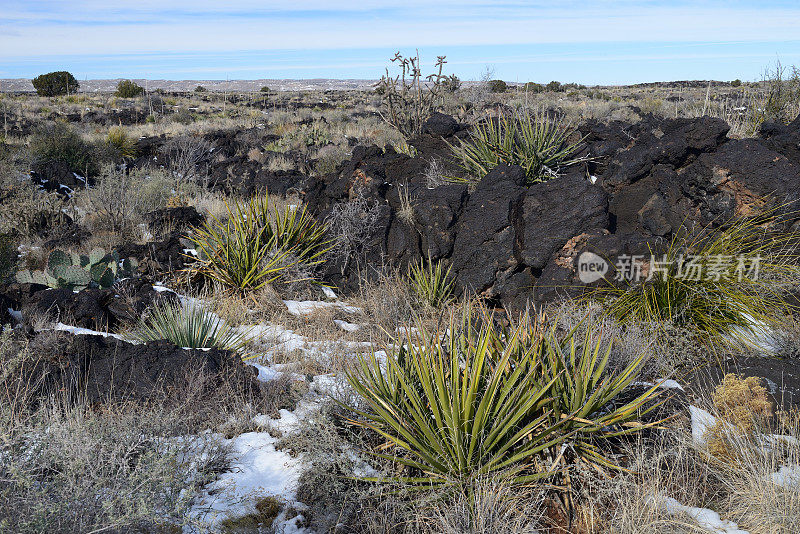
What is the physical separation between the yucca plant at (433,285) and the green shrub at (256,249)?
1517 mm

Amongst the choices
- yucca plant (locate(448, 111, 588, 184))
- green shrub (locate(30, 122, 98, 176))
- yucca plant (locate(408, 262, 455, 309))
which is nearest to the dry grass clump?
yucca plant (locate(408, 262, 455, 309))

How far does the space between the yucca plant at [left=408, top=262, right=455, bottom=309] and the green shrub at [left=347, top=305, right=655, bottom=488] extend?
2.96 meters

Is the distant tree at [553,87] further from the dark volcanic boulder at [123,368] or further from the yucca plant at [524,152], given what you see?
the dark volcanic boulder at [123,368]

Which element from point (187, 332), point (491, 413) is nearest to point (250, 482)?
point (491, 413)

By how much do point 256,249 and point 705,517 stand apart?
5819 mm

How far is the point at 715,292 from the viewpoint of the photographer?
5289 mm

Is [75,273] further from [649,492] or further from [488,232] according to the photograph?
[649,492]

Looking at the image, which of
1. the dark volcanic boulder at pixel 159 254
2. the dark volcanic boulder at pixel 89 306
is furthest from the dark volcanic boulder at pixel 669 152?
the dark volcanic boulder at pixel 159 254

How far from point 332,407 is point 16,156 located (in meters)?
13.9

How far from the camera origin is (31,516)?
265 cm

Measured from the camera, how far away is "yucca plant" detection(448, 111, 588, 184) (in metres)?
8.36

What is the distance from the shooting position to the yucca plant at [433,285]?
689 centimetres

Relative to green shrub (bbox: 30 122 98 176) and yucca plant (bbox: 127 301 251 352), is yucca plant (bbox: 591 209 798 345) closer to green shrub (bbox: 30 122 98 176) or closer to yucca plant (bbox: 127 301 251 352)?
yucca plant (bbox: 127 301 251 352)

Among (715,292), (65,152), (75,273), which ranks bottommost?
(75,273)
